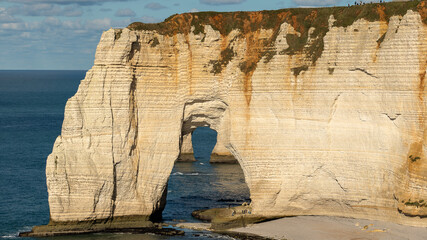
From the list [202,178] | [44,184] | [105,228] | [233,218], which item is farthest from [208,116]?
[44,184]

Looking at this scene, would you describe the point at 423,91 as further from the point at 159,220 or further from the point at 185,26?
the point at 159,220

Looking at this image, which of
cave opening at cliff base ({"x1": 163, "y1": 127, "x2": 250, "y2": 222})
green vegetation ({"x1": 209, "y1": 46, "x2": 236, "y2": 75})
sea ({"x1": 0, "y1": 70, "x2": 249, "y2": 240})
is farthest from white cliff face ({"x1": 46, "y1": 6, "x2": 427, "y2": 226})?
cave opening at cliff base ({"x1": 163, "y1": 127, "x2": 250, "y2": 222})

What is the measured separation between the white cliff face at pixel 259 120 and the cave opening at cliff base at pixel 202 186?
3791mm

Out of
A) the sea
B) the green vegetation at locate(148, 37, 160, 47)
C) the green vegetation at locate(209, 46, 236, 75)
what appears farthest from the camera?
the sea

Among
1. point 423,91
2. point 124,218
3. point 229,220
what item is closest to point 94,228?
point 124,218

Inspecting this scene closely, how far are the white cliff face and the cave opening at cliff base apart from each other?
12.4 ft

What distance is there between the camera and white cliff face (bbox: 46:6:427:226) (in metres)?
40.2

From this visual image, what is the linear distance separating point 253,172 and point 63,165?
37.0ft

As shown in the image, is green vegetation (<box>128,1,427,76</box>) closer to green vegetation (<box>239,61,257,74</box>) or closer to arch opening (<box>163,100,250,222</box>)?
green vegetation (<box>239,61,257,74</box>)

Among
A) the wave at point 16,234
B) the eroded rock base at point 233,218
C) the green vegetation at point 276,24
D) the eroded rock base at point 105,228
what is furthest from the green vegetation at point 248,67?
the wave at point 16,234

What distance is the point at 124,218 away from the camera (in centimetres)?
4441

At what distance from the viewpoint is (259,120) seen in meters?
43.2

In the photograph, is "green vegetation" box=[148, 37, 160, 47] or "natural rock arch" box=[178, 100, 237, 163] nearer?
"green vegetation" box=[148, 37, 160, 47]

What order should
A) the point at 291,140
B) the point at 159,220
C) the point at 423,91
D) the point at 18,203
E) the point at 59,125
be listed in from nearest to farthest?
the point at 423,91 < the point at 291,140 < the point at 159,220 < the point at 18,203 < the point at 59,125
